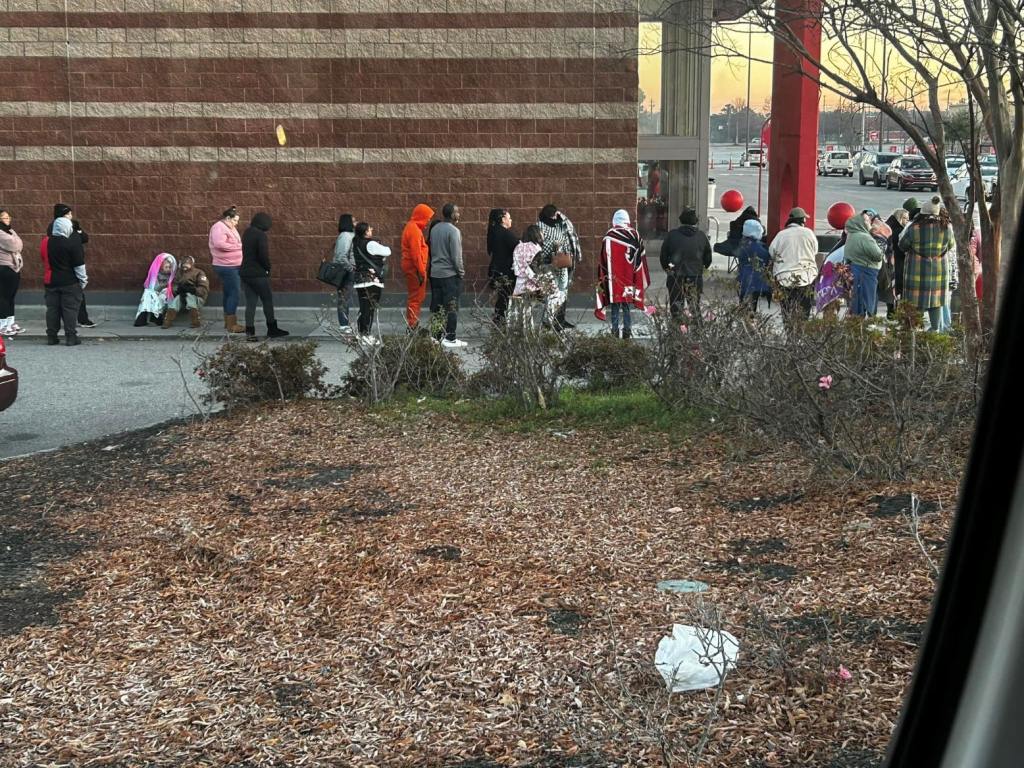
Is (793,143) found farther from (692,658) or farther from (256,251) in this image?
(692,658)

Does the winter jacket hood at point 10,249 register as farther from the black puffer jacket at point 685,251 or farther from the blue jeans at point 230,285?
the black puffer jacket at point 685,251

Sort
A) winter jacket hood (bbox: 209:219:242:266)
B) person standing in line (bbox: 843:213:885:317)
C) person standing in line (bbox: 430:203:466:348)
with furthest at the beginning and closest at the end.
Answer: winter jacket hood (bbox: 209:219:242:266)
person standing in line (bbox: 430:203:466:348)
person standing in line (bbox: 843:213:885:317)

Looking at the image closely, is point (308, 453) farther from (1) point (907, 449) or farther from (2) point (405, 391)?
(1) point (907, 449)

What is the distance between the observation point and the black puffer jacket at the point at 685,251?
14.6 m

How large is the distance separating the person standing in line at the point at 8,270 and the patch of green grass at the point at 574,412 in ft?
28.4

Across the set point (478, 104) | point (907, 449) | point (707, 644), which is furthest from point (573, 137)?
point (707, 644)

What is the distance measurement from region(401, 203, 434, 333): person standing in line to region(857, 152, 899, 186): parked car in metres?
52.5

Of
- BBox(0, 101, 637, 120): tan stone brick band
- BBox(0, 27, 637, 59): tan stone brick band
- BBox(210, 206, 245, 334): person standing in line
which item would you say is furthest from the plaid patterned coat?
BBox(210, 206, 245, 334): person standing in line

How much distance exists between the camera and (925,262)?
14.6 metres

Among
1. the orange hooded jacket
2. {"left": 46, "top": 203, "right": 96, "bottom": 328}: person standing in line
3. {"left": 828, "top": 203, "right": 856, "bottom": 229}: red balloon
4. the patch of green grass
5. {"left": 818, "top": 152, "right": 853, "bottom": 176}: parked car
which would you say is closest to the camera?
the patch of green grass

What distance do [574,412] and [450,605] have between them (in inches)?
168

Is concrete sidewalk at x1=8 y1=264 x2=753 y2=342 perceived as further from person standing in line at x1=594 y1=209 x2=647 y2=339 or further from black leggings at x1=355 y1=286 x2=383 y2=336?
person standing in line at x1=594 y1=209 x2=647 y2=339

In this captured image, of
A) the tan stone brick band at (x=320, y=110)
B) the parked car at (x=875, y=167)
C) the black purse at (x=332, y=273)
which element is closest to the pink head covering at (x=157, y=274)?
the tan stone brick band at (x=320, y=110)

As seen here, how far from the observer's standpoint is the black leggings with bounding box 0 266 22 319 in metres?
16.8
